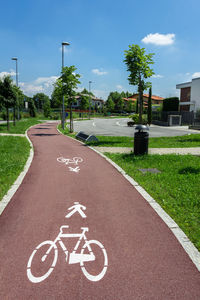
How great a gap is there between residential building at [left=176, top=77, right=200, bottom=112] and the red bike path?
36.6 metres

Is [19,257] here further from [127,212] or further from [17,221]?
[127,212]

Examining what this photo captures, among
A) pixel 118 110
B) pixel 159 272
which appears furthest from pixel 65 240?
pixel 118 110

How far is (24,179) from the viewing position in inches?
294

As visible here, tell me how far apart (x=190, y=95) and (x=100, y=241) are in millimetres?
41089

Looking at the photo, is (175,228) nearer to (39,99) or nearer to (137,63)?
(137,63)

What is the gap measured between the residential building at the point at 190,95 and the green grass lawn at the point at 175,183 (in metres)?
31.7

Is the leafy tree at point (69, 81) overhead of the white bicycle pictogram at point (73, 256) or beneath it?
overhead

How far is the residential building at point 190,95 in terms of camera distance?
3878 centimetres

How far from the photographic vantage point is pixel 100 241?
156 inches

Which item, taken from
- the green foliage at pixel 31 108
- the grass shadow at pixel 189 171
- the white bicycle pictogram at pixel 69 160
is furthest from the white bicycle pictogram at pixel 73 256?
the green foliage at pixel 31 108

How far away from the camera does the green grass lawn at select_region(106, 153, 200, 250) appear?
4745 millimetres

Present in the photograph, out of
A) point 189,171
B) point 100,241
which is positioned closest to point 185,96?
point 189,171

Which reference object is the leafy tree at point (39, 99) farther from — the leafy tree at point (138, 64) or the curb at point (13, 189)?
the curb at point (13, 189)

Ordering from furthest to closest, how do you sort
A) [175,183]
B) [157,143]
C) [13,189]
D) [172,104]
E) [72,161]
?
[172,104]
[157,143]
[72,161]
[175,183]
[13,189]
